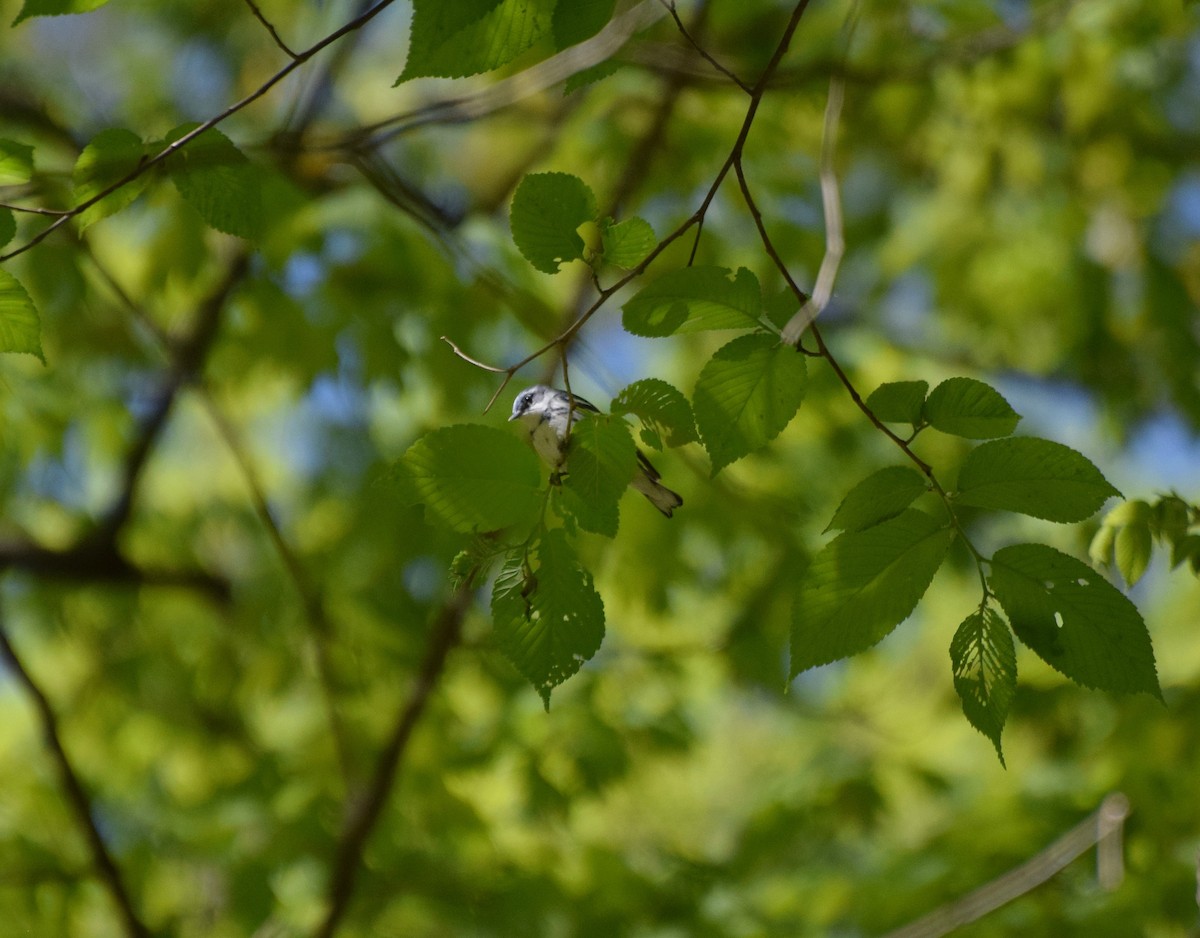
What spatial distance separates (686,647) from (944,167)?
2.28m

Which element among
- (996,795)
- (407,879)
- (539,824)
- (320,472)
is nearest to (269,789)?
(407,879)

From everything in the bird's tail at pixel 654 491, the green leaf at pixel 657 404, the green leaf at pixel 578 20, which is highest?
the green leaf at pixel 578 20

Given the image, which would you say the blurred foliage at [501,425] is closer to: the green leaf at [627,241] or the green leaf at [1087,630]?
the green leaf at [627,241]

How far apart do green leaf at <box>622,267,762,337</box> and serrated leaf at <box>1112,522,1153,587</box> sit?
477 millimetres

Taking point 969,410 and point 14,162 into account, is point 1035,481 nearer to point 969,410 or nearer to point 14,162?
point 969,410

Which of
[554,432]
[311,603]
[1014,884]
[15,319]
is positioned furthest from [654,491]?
[311,603]

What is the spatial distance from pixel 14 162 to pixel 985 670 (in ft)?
3.00

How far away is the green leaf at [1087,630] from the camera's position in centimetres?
89

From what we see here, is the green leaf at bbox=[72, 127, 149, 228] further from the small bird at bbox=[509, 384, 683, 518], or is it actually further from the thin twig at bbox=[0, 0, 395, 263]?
the small bird at bbox=[509, 384, 683, 518]

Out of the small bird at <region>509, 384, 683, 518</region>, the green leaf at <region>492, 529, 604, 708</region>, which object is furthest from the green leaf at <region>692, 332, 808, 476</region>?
the small bird at <region>509, 384, 683, 518</region>

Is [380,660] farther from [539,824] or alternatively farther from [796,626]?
[796,626]

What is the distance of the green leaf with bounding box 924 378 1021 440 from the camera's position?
3.02ft

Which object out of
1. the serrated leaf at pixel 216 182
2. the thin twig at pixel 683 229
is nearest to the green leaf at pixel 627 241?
the thin twig at pixel 683 229

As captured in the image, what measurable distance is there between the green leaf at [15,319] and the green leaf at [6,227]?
0.09ft
